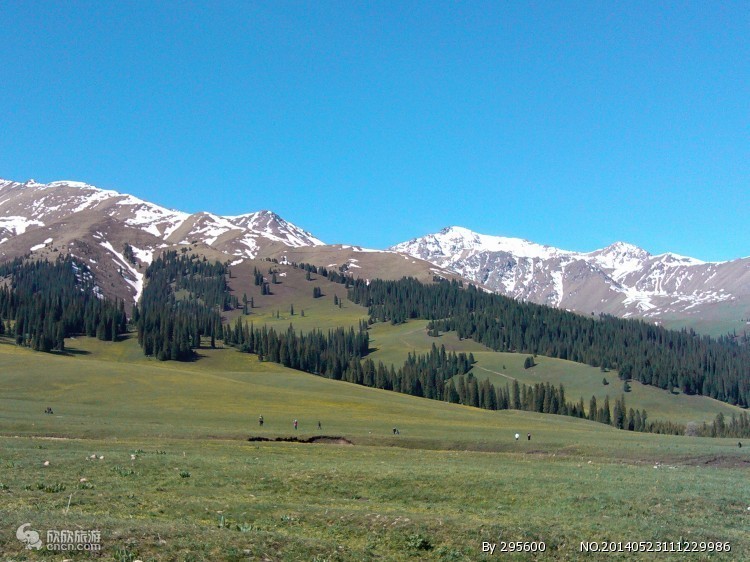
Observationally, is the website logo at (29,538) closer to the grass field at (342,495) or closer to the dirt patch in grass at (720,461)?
the grass field at (342,495)

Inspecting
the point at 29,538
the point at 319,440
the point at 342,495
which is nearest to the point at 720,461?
the point at 319,440

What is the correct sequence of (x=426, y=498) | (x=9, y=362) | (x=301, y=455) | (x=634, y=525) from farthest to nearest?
(x=9, y=362), (x=301, y=455), (x=426, y=498), (x=634, y=525)

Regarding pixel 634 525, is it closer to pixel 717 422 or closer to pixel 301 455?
pixel 301 455

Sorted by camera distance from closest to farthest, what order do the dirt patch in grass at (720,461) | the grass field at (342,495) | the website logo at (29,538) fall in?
the website logo at (29,538) < the grass field at (342,495) < the dirt patch in grass at (720,461)

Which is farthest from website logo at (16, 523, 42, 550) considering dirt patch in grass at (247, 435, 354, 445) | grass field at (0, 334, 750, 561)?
dirt patch in grass at (247, 435, 354, 445)

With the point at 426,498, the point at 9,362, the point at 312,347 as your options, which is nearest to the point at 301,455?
the point at 426,498

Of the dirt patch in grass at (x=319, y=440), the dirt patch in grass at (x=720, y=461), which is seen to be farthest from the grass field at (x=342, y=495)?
the dirt patch in grass at (x=319, y=440)

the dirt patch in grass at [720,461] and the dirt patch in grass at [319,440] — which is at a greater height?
the dirt patch in grass at [720,461]

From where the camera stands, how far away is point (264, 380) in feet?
420

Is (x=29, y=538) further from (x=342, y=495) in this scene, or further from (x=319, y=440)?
(x=319, y=440)

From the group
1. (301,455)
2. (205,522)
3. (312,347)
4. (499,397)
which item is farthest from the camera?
(312,347)

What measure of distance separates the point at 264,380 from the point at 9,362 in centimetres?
4601

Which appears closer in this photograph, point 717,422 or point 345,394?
point 345,394

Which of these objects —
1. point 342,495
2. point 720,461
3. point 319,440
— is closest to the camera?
point 342,495
